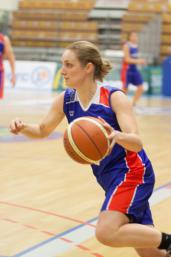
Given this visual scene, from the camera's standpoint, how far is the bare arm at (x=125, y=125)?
3.15 metres

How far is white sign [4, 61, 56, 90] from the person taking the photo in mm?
19516

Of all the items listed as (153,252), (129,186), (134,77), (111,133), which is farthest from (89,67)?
(134,77)

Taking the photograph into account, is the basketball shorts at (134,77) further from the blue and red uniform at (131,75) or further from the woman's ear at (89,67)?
the woman's ear at (89,67)

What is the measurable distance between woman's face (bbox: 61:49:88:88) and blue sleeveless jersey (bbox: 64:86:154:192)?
13 centimetres

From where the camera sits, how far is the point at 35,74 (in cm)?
1975

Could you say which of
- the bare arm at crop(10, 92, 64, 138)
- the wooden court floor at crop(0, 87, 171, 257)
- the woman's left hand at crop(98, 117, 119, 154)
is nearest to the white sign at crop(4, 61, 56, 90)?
the wooden court floor at crop(0, 87, 171, 257)

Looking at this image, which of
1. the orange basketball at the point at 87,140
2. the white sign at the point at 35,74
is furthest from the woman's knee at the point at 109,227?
the white sign at the point at 35,74

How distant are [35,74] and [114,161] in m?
16.5

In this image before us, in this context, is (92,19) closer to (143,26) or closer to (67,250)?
(143,26)

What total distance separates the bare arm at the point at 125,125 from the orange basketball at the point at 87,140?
8 cm

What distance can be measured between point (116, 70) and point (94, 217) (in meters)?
14.1

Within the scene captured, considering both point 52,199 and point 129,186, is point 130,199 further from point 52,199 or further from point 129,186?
point 52,199

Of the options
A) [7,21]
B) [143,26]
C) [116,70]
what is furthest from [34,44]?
[116,70]

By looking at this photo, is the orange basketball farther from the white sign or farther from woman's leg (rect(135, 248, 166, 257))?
the white sign
